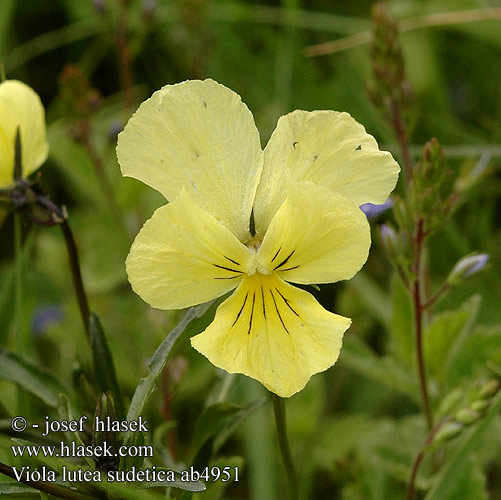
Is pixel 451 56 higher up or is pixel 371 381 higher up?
pixel 451 56

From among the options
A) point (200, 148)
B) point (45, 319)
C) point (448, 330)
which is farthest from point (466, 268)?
point (45, 319)

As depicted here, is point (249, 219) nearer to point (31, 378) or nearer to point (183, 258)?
point (183, 258)

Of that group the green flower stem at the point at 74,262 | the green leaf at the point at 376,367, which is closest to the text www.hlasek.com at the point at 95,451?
the green flower stem at the point at 74,262

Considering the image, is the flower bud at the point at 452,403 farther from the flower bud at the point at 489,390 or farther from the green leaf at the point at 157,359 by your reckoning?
the green leaf at the point at 157,359

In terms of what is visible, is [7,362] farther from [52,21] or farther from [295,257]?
[52,21]

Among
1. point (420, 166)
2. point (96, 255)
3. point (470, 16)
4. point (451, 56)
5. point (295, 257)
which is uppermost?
point (451, 56)

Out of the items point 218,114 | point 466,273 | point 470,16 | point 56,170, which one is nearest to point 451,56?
point 470,16

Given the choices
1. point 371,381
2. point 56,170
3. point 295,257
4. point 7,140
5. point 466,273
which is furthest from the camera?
point 56,170

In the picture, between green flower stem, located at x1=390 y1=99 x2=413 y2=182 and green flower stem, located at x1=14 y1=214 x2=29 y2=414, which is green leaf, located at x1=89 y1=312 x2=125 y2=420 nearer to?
green flower stem, located at x1=14 y1=214 x2=29 y2=414
